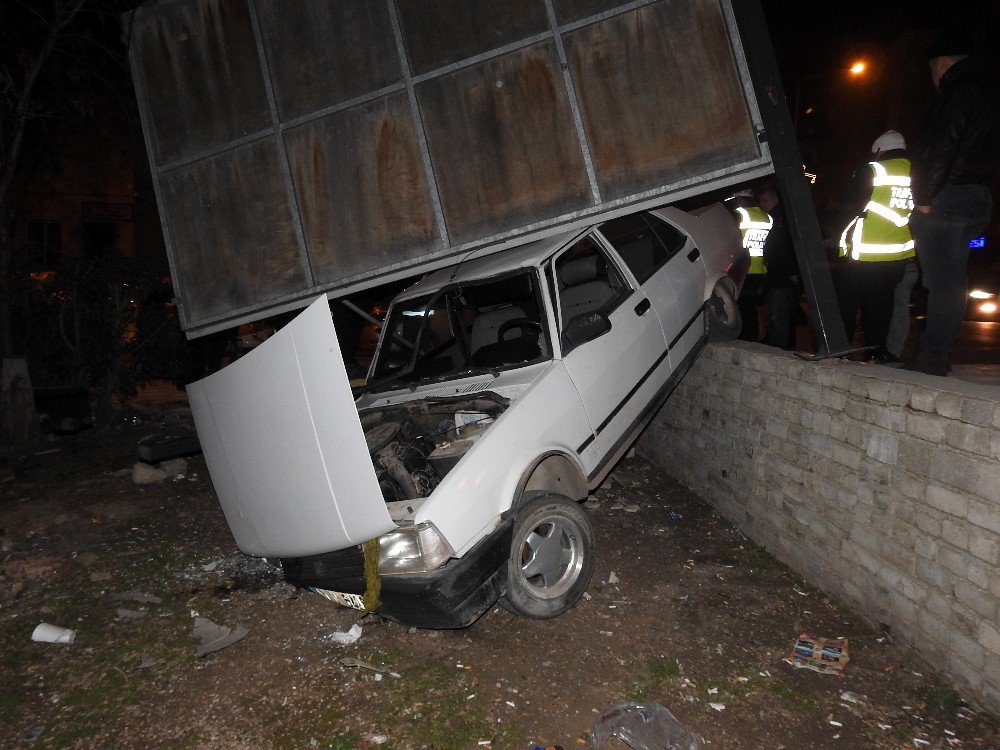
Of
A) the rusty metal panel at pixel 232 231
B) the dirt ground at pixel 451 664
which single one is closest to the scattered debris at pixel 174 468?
the dirt ground at pixel 451 664

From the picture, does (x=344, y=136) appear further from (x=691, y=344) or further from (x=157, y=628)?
(x=157, y=628)

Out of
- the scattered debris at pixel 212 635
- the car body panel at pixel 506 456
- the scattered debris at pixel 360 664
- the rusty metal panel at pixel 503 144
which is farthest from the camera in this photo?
the rusty metal panel at pixel 503 144

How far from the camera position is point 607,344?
4.38 metres

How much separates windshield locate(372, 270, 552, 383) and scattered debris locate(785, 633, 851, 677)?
2597 millimetres

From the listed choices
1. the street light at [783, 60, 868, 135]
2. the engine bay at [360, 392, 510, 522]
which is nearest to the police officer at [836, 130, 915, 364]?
the engine bay at [360, 392, 510, 522]

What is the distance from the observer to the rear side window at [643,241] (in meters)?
5.06

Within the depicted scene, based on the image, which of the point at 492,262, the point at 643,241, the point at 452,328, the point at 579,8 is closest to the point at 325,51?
the point at 579,8

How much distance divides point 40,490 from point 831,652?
22.8 ft

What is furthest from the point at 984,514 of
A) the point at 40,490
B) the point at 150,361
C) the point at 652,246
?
the point at 150,361

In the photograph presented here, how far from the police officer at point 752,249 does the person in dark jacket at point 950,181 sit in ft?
7.42

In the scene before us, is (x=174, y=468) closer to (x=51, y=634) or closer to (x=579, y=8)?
(x=51, y=634)

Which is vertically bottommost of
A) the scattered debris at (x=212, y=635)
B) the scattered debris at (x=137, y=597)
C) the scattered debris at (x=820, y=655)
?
the scattered debris at (x=820, y=655)

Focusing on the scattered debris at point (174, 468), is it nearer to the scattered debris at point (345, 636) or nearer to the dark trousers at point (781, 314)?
the scattered debris at point (345, 636)

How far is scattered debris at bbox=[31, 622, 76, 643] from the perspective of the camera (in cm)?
388
